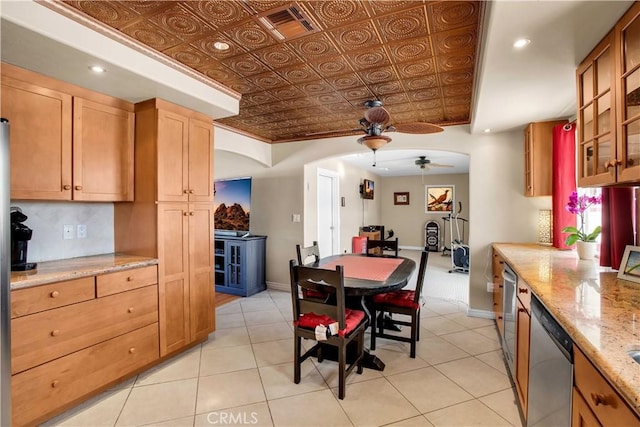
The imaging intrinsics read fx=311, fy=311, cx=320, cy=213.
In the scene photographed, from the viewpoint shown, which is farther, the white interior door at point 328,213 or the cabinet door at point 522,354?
the white interior door at point 328,213

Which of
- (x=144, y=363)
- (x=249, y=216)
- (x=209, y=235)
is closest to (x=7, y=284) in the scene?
(x=144, y=363)

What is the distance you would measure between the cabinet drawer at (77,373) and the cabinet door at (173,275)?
129mm

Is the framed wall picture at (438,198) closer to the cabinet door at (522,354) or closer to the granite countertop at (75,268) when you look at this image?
the cabinet door at (522,354)

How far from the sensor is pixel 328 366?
2.57 m

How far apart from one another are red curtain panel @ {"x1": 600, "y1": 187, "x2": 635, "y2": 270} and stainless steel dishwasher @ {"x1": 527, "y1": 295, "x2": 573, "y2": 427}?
3.02ft

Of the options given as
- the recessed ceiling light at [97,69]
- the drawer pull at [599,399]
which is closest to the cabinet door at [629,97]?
the drawer pull at [599,399]

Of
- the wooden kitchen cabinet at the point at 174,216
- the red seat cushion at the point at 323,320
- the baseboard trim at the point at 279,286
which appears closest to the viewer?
the red seat cushion at the point at 323,320

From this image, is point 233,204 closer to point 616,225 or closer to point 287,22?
point 287,22

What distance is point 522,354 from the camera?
1910 mm

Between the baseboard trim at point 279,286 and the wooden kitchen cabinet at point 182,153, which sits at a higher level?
the wooden kitchen cabinet at point 182,153

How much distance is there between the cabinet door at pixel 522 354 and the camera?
1781mm

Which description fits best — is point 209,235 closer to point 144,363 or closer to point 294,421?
point 144,363

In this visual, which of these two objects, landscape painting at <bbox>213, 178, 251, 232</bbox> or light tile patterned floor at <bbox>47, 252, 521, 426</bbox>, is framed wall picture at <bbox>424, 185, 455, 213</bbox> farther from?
light tile patterned floor at <bbox>47, 252, 521, 426</bbox>

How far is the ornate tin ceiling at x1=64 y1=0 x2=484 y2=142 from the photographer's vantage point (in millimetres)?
1711
